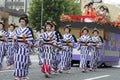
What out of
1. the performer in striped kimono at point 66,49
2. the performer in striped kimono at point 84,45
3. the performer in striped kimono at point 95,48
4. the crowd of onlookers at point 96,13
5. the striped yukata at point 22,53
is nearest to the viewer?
the striped yukata at point 22,53

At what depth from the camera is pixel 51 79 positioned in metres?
13.8

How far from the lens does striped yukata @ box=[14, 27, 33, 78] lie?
12.2 meters

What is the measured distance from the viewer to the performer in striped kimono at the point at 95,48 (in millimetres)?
19938

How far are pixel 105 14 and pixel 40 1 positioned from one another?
3535cm

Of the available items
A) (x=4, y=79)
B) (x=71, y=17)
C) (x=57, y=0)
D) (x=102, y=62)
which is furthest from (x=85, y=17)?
(x=57, y=0)

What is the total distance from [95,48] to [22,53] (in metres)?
8.34

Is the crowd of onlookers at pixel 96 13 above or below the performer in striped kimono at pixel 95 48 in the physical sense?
above

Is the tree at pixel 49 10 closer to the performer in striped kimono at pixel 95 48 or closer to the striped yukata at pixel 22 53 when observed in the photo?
the performer in striped kimono at pixel 95 48

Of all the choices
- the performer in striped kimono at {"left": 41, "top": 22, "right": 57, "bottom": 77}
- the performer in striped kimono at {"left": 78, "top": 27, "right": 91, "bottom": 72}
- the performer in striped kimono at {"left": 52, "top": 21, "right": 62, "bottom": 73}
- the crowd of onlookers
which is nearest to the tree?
the crowd of onlookers

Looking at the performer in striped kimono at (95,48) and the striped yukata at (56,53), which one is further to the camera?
the performer in striped kimono at (95,48)

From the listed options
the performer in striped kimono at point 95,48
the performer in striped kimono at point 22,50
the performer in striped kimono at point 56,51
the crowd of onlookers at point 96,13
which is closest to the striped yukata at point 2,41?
the performer in striped kimono at point 56,51

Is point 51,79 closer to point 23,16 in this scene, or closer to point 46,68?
point 46,68

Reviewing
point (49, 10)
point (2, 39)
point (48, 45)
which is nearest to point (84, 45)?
point (2, 39)

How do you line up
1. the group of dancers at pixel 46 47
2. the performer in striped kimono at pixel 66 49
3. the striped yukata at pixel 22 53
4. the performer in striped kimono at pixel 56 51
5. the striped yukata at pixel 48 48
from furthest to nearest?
the performer in striped kimono at pixel 66 49 → the performer in striped kimono at pixel 56 51 → the striped yukata at pixel 48 48 → the group of dancers at pixel 46 47 → the striped yukata at pixel 22 53
